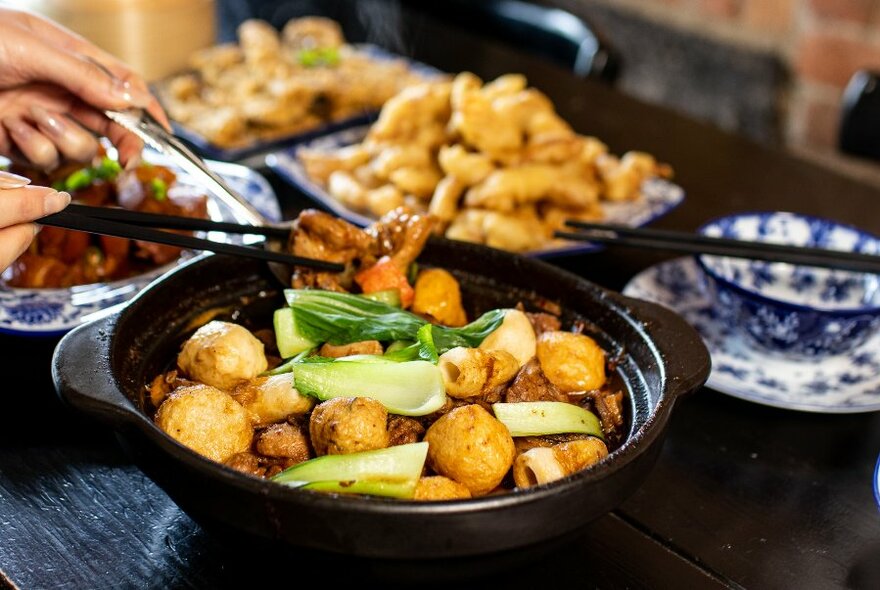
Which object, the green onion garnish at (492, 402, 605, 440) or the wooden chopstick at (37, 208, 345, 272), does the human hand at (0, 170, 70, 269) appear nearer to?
the wooden chopstick at (37, 208, 345, 272)

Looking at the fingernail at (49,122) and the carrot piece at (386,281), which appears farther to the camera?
the fingernail at (49,122)

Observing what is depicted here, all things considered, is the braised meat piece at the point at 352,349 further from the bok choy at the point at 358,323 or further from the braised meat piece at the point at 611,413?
the braised meat piece at the point at 611,413

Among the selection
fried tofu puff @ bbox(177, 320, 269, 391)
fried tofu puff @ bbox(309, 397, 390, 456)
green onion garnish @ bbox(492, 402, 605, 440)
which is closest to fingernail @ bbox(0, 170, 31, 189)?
fried tofu puff @ bbox(177, 320, 269, 391)

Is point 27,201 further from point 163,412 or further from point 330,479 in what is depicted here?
point 330,479

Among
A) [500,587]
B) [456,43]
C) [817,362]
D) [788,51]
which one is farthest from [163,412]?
[788,51]

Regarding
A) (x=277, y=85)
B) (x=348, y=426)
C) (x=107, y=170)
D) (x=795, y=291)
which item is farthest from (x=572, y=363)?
(x=277, y=85)

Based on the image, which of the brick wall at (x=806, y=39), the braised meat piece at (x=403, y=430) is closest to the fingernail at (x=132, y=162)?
the braised meat piece at (x=403, y=430)
